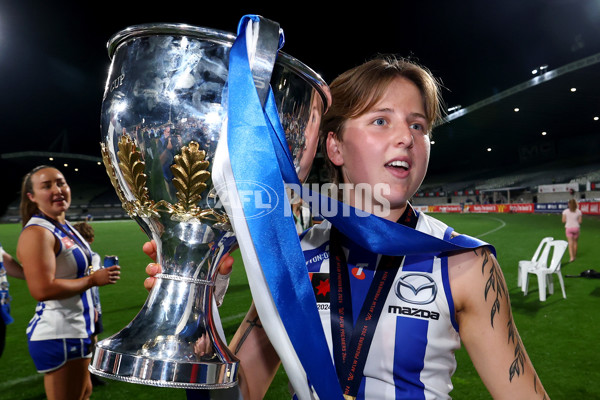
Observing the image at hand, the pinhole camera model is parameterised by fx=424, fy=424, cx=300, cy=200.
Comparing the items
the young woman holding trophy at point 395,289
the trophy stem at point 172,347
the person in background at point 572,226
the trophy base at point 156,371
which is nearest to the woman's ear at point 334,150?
the young woman holding trophy at point 395,289

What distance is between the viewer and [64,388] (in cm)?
262

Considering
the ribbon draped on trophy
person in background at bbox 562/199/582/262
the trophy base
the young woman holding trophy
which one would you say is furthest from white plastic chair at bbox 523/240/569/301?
the trophy base

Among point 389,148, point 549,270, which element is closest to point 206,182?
point 389,148

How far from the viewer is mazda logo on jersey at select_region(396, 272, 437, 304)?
3.48ft

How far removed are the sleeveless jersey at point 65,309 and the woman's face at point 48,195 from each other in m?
0.09

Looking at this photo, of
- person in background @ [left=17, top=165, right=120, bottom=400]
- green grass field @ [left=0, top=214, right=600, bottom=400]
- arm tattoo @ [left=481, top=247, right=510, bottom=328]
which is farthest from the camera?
green grass field @ [left=0, top=214, right=600, bottom=400]

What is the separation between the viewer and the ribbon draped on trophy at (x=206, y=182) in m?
0.74

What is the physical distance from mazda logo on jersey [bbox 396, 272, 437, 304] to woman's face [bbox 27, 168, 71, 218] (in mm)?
2474

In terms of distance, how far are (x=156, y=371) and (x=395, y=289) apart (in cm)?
62

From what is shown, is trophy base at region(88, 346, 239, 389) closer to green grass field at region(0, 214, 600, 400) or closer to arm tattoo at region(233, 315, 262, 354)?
arm tattoo at region(233, 315, 262, 354)

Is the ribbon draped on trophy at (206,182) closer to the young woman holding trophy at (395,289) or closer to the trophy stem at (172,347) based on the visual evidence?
the trophy stem at (172,347)

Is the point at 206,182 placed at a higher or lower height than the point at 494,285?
higher

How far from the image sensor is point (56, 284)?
104 inches

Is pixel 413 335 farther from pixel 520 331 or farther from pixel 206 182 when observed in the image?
pixel 520 331
